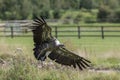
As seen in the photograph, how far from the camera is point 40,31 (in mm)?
11852

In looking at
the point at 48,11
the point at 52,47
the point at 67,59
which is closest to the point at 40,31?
the point at 52,47

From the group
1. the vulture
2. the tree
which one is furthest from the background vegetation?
Answer: the vulture

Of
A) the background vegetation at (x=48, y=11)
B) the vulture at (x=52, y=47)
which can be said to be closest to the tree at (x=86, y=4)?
the background vegetation at (x=48, y=11)

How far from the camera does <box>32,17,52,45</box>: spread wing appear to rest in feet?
38.5

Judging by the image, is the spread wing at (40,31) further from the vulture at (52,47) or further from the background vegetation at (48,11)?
the background vegetation at (48,11)

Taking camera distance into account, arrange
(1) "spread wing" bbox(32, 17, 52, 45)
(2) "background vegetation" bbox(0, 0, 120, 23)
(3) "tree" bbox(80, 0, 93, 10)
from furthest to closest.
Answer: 1. (3) "tree" bbox(80, 0, 93, 10)
2. (2) "background vegetation" bbox(0, 0, 120, 23)
3. (1) "spread wing" bbox(32, 17, 52, 45)

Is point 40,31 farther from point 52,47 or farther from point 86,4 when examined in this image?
point 86,4

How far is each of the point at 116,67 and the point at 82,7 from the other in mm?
79267

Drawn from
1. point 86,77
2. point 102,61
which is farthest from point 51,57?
point 102,61

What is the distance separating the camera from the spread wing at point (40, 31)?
11740 millimetres

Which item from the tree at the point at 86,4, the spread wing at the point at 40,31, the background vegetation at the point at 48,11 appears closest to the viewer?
the spread wing at the point at 40,31

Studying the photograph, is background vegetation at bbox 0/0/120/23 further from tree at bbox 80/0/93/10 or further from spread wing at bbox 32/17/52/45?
spread wing at bbox 32/17/52/45

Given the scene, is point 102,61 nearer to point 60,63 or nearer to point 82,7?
point 60,63

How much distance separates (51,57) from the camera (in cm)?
1201
